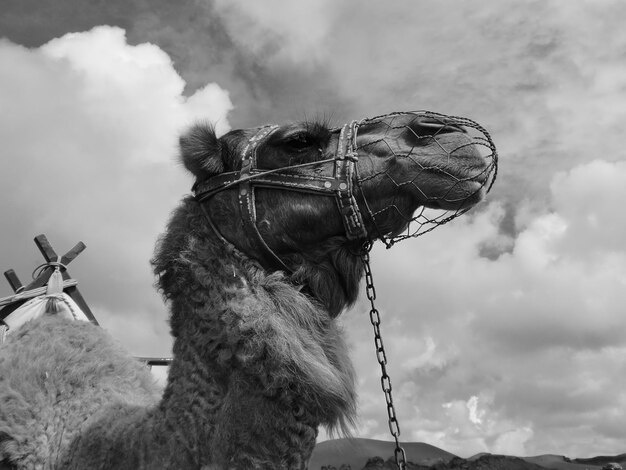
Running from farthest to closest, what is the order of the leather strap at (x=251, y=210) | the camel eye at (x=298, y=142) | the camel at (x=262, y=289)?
the camel eye at (x=298, y=142) → the leather strap at (x=251, y=210) → the camel at (x=262, y=289)

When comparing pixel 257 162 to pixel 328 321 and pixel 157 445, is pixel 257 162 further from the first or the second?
pixel 157 445

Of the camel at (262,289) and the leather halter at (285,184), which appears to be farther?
the leather halter at (285,184)

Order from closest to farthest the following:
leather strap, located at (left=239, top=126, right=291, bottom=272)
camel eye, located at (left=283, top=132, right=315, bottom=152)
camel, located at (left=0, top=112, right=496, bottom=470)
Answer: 1. camel, located at (left=0, top=112, right=496, bottom=470)
2. leather strap, located at (left=239, top=126, right=291, bottom=272)
3. camel eye, located at (left=283, top=132, right=315, bottom=152)

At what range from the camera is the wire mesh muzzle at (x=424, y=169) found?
342cm

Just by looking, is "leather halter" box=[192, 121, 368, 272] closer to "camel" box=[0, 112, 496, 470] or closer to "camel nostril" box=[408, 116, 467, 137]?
"camel" box=[0, 112, 496, 470]

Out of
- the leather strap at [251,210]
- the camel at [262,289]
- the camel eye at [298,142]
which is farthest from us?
the camel eye at [298,142]

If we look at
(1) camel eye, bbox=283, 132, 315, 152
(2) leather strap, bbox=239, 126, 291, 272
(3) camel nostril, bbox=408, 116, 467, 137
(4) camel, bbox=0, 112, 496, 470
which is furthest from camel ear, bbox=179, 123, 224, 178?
(3) camel nostril, bbox=408, 116, 467, 137

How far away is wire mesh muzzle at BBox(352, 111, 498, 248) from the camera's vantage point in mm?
3420

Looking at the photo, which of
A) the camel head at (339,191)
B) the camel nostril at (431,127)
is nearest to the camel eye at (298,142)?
the camel head at (339,191)

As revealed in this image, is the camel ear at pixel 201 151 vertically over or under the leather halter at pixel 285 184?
over

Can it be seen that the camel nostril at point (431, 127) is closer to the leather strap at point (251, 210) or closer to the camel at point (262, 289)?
the camel at point (262, 289)

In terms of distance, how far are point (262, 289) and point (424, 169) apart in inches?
39.1

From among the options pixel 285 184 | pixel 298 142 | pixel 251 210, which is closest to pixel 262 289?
pixel 251 210

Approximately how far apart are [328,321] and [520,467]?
49.9 feet
